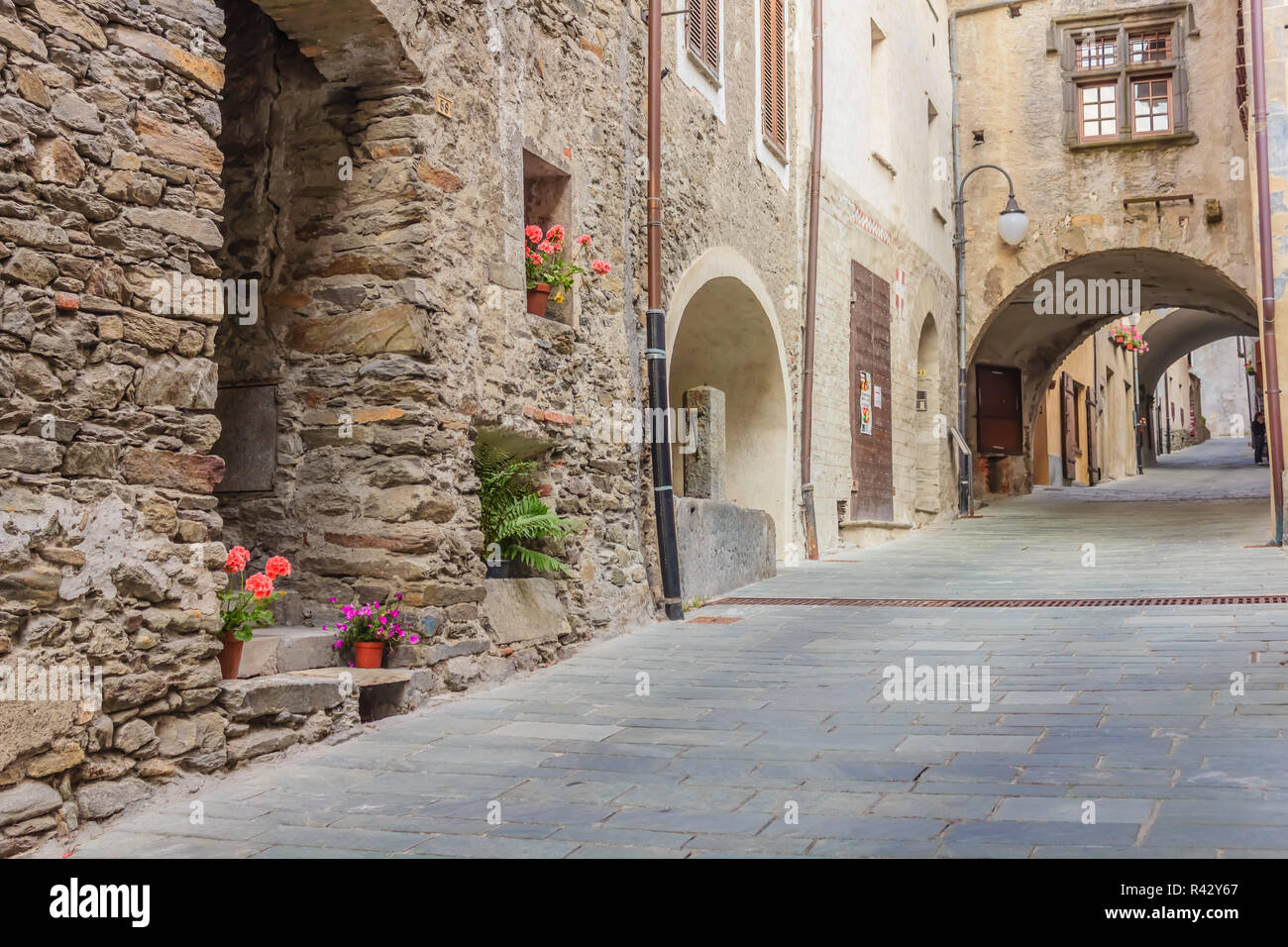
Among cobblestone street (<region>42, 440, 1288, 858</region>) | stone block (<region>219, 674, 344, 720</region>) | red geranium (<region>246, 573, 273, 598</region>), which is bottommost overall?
cobblestone street (<region>42, 440, 1288, 858</region>)

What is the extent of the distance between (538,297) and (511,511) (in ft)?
3.87

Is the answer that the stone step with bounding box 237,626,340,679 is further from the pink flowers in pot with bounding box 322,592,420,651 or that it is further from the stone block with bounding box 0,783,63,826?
the stone block with bounding box 0,783,63,826

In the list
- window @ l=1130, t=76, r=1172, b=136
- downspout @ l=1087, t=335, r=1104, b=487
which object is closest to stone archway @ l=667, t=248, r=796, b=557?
window @ l=1130, t=76, r=1172, b=136

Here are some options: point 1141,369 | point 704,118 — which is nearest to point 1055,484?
point 1141,369

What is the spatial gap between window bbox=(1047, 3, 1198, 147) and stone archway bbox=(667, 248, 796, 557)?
8608mm

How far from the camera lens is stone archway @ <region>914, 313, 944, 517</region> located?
54.1ft

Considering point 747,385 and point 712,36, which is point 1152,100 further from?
point 712,36

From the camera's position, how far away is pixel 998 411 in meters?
19.9

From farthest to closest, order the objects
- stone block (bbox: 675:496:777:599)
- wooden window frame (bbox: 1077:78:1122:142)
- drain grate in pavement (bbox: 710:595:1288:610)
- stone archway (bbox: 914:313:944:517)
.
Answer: wooden window frame (bbox: 1077:78:1122:142), stone archway (bbox: 914:313:944:517), stone block (bbox: 675:496:777:599), drain grate in pavement (bbox: 710:595:1288:610)

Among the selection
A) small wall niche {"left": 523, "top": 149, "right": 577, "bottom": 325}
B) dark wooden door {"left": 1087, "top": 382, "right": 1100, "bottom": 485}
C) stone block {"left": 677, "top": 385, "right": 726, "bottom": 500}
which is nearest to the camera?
small wall niche {"left": 523, "top": 149, "right": 577, "bottom": 325}

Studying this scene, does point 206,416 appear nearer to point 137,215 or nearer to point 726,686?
point 137,215

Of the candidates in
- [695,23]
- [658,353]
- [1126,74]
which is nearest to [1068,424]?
[1126,74]

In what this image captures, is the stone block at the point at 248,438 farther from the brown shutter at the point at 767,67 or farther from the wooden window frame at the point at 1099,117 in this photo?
the wooden window frame at the point at 1099,117
